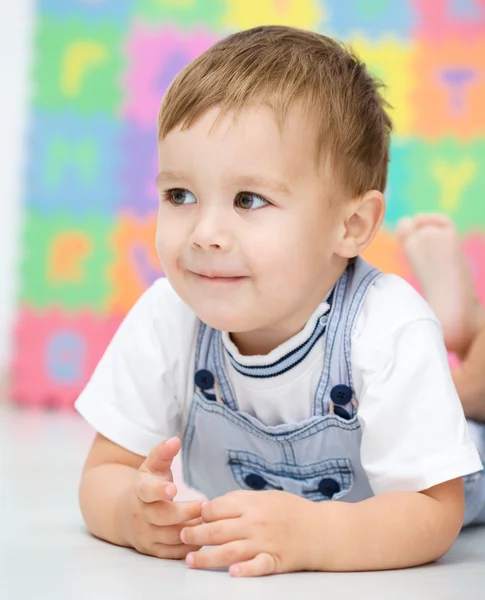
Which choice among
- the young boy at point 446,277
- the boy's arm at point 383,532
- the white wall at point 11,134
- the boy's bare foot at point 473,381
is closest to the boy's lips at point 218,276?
the boy's arm at point 383,532

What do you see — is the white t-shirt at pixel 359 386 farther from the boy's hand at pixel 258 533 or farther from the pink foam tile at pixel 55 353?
the pink foam tile at pixel 55 353

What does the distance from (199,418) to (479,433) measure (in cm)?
35

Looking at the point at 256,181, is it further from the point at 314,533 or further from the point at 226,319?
the point at 314,533

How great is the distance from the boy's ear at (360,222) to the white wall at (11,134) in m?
1.96

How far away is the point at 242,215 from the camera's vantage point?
934 millimetres

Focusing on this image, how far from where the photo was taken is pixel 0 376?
284 cm

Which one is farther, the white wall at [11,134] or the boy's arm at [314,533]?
the white wall at [11,134]

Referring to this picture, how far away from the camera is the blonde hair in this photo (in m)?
0.95

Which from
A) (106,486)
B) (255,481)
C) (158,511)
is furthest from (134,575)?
(255,481)

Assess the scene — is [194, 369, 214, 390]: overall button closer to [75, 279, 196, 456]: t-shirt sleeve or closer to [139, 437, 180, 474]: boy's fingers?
[75, 279, 196, 456]: t-shirt sleeve

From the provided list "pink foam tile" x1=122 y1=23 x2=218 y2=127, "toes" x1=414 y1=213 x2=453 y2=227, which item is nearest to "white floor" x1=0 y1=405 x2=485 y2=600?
"toes" x1=414 y1=213 x2=453 y2=227

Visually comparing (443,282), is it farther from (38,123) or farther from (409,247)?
(38,123)

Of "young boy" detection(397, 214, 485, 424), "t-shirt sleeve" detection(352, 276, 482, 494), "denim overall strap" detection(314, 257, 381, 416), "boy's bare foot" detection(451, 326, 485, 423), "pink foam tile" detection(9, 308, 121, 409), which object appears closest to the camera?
"t-shirt sleeve" detection(352, 276, 482, 494)

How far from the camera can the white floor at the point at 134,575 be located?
2.58 feet
